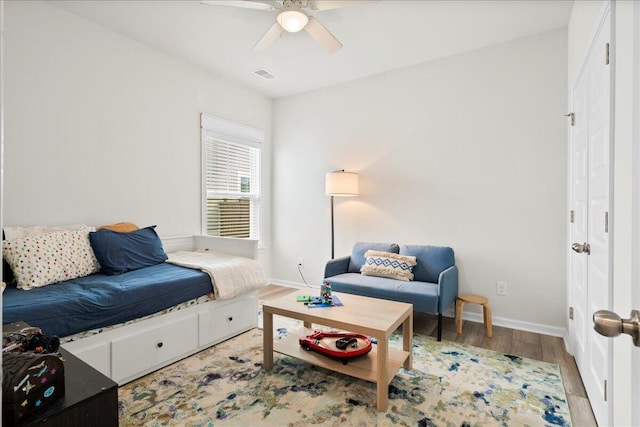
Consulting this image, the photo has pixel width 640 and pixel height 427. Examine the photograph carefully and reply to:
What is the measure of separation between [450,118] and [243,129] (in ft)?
8.08

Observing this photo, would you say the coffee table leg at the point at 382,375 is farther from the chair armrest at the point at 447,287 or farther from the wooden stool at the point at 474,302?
the wooden stool at the point at 474,302

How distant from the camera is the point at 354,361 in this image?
2.10 metres

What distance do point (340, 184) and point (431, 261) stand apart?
48.7 inches

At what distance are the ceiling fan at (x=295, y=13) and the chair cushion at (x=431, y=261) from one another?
2068 millimetres

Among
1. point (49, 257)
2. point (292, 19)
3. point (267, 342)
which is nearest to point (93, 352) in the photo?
point (49, 257)

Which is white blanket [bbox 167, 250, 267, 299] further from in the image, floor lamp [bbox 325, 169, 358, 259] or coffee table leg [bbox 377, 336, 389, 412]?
coffee table leg [bbox 377, 336, 389, 412]

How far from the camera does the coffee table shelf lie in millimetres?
1969

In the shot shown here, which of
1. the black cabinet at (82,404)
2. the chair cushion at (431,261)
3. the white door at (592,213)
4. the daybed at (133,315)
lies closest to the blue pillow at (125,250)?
the daybed at (133,315)

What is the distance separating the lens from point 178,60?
11.6ft

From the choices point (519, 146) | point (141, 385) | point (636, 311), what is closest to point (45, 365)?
point (141, 385)

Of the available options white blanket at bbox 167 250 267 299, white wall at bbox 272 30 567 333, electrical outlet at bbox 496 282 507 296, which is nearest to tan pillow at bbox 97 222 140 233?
white blanket at bbox 167 250 267 299

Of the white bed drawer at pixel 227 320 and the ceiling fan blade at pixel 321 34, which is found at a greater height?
the ceiling fan blade at pixel 321 34

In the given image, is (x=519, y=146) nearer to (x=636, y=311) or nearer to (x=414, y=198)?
(x=414, y=198)

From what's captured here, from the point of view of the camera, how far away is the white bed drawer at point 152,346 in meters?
2.09
